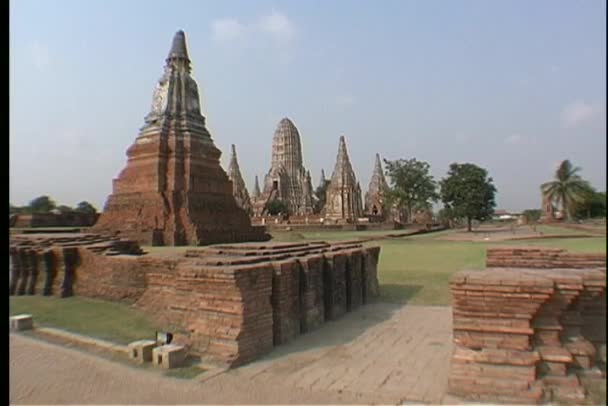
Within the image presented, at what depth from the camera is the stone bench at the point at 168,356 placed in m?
4.23

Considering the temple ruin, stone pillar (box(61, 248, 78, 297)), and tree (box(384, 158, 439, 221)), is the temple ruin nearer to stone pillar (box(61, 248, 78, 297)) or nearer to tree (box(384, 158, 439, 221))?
tree (box(384, 158, 439, 221))

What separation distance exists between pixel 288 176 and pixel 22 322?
56204 millimetres

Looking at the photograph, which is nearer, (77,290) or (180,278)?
(180,278)

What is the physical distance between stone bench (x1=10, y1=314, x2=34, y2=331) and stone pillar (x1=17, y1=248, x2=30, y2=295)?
197 millimetres

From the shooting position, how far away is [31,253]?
4.18 meters

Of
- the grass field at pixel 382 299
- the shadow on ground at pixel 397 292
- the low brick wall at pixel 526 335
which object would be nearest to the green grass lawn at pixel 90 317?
the grass field at pixel 382 299

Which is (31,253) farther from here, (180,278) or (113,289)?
(113,289)

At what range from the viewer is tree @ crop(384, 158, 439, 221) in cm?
4266

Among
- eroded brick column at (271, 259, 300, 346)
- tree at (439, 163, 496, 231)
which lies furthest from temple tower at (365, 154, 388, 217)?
eroded brick column at (271, 259, 300, 346)

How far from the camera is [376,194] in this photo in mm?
57312

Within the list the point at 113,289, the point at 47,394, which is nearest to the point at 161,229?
the point at 113,289

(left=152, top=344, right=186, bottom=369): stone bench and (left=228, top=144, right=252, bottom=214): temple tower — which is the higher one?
(left=228, top=144, right=252, bottom=214): temple tower

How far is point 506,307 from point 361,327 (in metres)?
2.93

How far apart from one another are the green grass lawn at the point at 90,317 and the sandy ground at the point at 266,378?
28 centimetres
